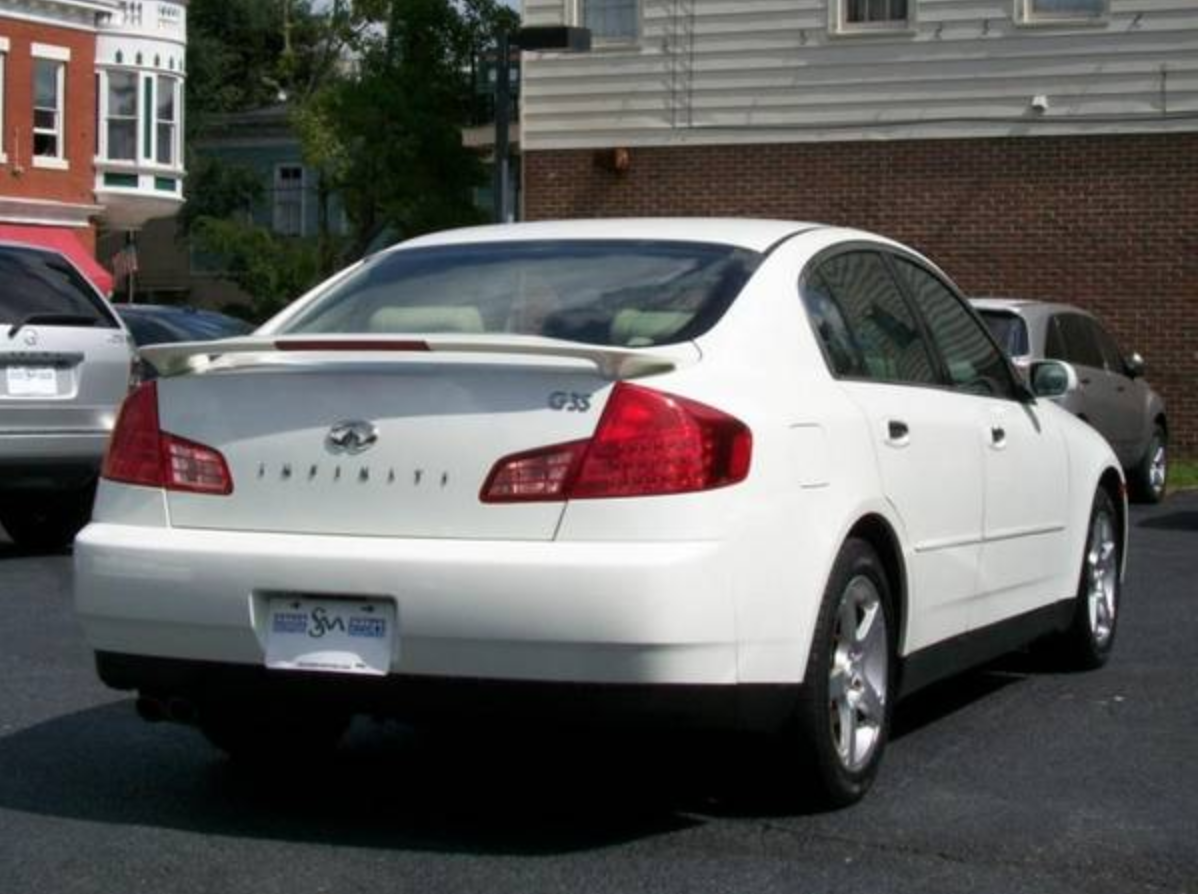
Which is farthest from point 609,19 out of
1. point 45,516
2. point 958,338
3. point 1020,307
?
point 958,338

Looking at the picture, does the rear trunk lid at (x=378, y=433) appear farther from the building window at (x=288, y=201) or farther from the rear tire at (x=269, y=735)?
the building window at (x=288, y=201)

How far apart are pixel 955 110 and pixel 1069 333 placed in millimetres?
7589

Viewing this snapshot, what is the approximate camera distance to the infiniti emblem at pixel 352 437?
5.66 meters

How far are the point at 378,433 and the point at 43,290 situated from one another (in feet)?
22.4

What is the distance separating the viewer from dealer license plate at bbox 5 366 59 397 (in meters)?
11.6

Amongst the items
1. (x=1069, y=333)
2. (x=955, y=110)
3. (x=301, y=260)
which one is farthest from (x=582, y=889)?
(x=301, y=260)

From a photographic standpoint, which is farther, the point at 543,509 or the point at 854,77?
the point at 854,77

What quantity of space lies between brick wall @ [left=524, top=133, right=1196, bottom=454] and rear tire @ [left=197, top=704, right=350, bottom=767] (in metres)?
16.7

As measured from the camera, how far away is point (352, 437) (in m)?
5.68

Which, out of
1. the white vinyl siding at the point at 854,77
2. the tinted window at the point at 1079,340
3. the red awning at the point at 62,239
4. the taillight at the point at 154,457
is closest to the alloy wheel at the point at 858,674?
the taillight at the point at 154,457

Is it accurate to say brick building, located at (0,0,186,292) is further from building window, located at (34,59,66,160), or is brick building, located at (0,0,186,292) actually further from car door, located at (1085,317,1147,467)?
car door, located at (1085,317,1147,467)

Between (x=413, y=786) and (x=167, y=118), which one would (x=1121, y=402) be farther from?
(x=167, y=118)

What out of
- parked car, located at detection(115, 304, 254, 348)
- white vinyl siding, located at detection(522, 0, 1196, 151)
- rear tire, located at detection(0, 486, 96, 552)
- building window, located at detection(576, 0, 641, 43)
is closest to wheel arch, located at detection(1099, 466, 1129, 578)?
rear tire, located at detection(0, 486, 96, 552)

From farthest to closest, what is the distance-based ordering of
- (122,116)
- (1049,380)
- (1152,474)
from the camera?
(122,116), (1152,474), (1049,380)
